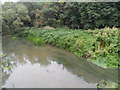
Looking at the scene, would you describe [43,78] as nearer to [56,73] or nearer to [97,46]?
[56,73]

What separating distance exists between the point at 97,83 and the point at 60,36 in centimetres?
850

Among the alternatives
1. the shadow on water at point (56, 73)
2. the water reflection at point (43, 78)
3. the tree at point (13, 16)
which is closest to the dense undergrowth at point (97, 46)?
the shadow on water at point (56, 73)

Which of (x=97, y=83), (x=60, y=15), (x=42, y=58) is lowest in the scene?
(x=42, y=58)

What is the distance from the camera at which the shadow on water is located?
7.60m

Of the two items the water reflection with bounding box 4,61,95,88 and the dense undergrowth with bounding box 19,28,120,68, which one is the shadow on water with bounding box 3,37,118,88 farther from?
the dense undergrowth with bounding box 19,28,120,68

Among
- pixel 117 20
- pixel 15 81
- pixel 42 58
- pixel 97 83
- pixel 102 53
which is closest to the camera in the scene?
pixel 97 83

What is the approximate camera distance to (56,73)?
896 centimetres

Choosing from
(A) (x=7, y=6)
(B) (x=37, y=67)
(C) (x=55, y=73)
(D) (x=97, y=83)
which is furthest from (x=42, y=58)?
(A) (x=7, y=6)

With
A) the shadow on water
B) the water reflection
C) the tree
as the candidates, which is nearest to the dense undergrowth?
the shadow on water

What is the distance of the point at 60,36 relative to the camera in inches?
601

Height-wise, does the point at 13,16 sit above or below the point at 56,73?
above

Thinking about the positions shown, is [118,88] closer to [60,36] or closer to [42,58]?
[42,58]

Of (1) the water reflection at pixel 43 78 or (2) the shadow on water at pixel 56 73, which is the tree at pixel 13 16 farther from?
(1) the water reflection at pixel 43 78

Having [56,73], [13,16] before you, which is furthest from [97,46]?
[13,16]
